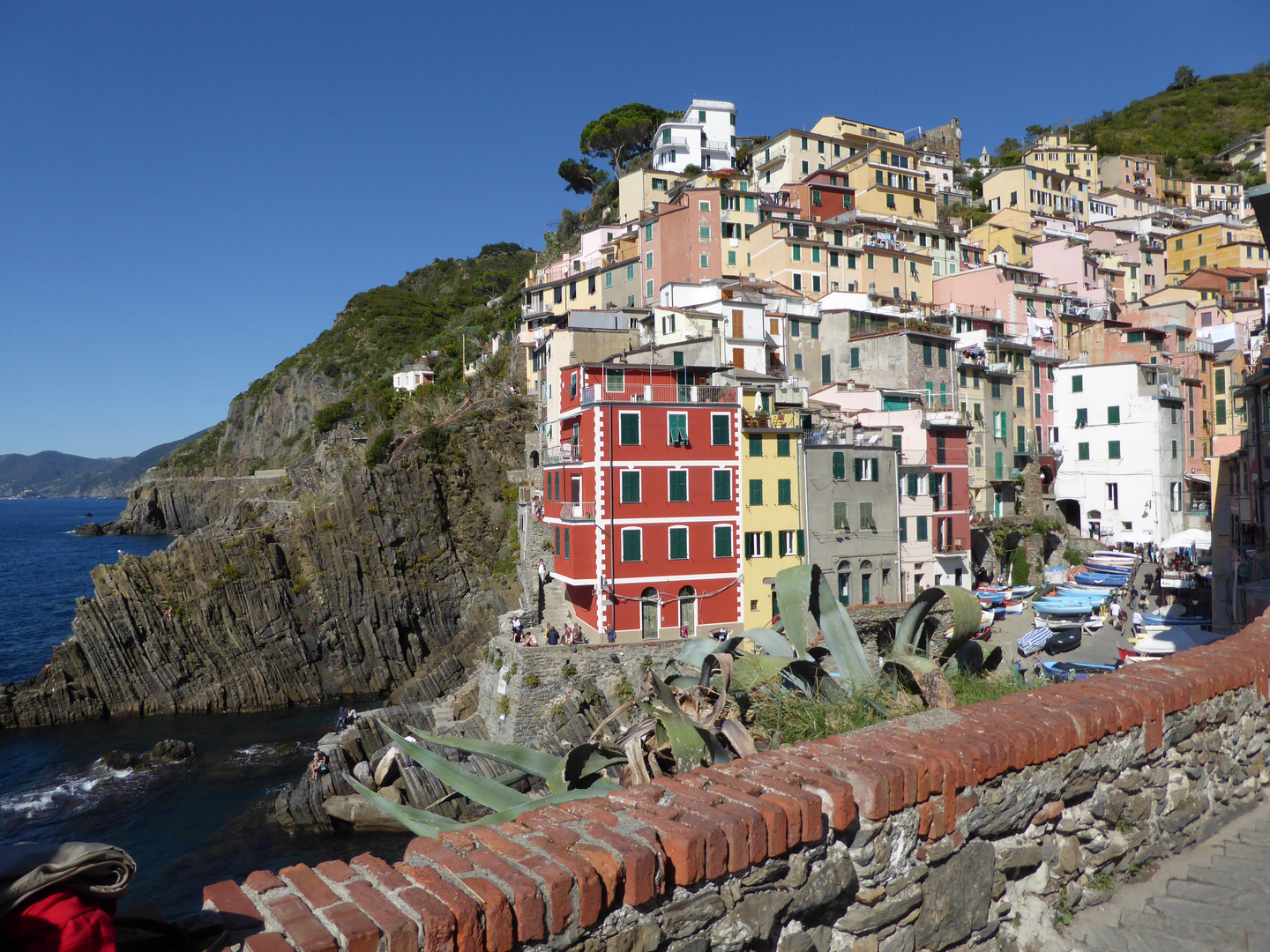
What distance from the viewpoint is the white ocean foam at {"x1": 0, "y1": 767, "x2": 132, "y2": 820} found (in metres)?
27.9

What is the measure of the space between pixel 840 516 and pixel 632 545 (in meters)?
9.22

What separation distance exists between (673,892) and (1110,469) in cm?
5198

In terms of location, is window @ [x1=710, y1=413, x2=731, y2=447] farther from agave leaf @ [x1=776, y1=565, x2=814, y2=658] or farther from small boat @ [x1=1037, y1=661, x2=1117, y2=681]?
agave leaf @ [x1=776, y1=565, x2=814, y2=658]

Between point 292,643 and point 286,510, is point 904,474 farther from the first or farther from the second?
point 286,510

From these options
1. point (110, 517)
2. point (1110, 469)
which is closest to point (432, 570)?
point (1110, 469)

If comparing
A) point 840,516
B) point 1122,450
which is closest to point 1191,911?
point 840,516

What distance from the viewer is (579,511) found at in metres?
29.0

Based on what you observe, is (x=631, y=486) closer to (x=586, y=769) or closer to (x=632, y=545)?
(x=632, y=545)

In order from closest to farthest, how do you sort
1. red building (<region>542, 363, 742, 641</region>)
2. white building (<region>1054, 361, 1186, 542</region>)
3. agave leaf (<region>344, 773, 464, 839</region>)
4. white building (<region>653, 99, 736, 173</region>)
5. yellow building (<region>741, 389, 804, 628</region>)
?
agave leaf (<region>344, 773, 464, 839</region>)
red building (<region>542, 363, 742, 641</region>)
yellow building (<region>741, 389, 804, 628</region>)
white building (<region>1054, 361, 1186, 542</region>)
white building (<region>653, 99, 736, 173</region>)

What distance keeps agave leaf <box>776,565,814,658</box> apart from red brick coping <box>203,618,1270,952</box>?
139 cm

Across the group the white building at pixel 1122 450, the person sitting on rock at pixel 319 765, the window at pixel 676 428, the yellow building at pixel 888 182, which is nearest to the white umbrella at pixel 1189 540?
the white building at pixel 1122 450

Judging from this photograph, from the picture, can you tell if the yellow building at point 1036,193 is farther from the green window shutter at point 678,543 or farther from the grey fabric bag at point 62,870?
the grey fabric bag at point 62,870

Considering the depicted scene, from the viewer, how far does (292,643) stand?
141ft

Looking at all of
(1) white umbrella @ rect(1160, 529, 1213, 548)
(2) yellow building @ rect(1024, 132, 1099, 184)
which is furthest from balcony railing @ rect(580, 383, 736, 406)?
(2) yellow building @ rect(1024, 132, 1099, 184)
